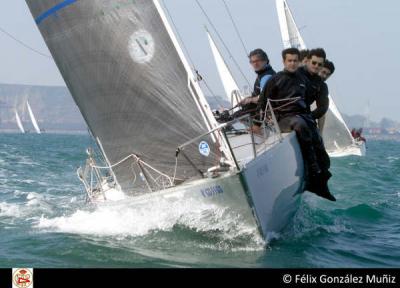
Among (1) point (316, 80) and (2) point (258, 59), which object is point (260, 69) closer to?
(2) point (258, 59)

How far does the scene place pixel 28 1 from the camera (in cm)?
854

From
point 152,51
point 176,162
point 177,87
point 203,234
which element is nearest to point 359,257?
point 203,234

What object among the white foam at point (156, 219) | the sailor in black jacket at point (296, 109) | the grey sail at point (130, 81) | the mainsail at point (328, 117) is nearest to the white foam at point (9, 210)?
the white foam at point (156, 219)

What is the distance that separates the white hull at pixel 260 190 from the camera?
256 inches

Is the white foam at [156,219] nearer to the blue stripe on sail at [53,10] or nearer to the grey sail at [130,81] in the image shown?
the grey sail at [130,81]

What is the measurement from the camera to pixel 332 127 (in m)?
25.9

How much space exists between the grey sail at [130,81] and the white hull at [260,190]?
0.54 m

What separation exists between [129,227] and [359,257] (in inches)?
94.7

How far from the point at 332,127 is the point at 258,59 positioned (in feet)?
59.6

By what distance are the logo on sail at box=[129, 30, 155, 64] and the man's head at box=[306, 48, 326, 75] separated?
1883 mm

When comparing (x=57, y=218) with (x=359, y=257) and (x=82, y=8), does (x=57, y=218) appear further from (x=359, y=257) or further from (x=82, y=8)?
(x=359, y=257)

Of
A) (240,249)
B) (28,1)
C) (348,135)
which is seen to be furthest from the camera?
(348,135)
